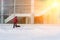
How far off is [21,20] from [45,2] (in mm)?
2429

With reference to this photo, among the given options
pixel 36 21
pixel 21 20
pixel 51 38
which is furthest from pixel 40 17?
pixel 51 38

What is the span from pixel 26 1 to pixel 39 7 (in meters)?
1.15

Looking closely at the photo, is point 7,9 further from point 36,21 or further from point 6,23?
point 36,21

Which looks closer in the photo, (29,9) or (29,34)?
(29,34)

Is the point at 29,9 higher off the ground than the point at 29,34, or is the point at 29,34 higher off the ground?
the point at 29,9

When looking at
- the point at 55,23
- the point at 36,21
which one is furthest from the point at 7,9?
the point at 55,23

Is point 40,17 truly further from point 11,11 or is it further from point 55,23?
point 11,11

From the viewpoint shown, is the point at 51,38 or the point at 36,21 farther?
the point at 36,21

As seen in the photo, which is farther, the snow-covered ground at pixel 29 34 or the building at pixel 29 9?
the building at pixel 29 9

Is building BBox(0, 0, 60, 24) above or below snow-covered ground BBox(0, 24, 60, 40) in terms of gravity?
above

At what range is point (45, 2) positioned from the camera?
51.3ft

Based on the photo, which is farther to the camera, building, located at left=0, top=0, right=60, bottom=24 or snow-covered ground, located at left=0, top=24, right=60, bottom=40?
building, located at left=0, top=0, right=60, bottom=24

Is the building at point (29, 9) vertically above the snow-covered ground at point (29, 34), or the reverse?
the building at point (29, 9)

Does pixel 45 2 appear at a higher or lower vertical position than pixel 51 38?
higher
